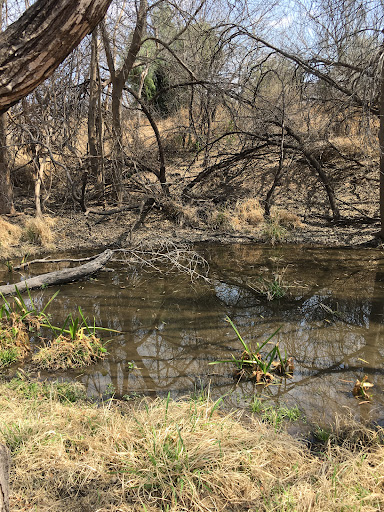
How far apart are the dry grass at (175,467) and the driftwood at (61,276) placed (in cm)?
302

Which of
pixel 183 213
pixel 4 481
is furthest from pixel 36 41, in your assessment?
pixel 183 213

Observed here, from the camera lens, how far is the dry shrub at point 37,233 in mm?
8891

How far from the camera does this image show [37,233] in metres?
8.93

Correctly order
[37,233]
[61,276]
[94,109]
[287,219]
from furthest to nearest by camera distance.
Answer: [94,109] < [287,219] < [37,233] < [61,276]

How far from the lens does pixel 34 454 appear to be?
2779mm

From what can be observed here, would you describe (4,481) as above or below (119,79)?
below

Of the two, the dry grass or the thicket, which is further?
the thicket

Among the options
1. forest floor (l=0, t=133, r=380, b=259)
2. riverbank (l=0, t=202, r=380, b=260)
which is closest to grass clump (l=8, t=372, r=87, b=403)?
forest floor (l=0, t=133, r=380, b=259)

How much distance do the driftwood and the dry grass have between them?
302cm

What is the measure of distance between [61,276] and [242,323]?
9.23 ft

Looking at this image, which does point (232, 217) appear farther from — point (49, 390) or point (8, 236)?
point (49, 390)

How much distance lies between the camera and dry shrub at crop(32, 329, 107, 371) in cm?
449

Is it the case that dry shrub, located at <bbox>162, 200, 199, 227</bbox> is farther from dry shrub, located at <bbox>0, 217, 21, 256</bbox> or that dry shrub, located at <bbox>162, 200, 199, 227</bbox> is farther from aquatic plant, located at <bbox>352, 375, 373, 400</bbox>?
aquatic plant, located at <bbox>352, 375, 373, 400</bbox>

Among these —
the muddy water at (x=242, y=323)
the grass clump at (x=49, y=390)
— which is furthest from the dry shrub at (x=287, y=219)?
the grass clump at (x=49, y=390)
